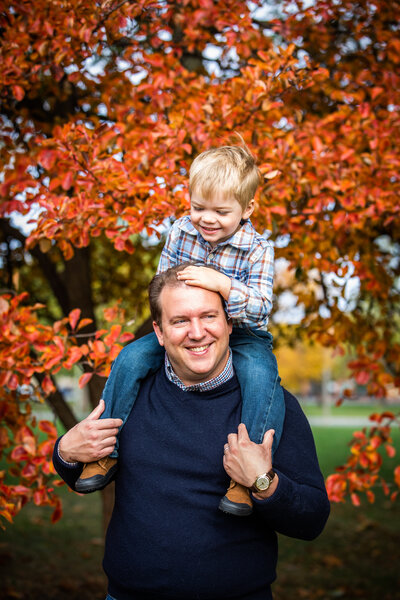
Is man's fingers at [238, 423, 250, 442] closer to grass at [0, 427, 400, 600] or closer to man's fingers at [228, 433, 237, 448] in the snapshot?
man's fingers at [228, 433, 237, 448]

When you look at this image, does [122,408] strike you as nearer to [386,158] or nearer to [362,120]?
[386,158]

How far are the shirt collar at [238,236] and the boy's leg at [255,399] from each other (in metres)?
0.42

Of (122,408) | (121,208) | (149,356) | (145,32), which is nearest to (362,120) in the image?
(145,32)

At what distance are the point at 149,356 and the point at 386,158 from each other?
1.86 metres

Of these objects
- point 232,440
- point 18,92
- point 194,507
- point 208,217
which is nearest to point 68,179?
point 18,92

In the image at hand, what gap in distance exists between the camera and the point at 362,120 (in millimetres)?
3629

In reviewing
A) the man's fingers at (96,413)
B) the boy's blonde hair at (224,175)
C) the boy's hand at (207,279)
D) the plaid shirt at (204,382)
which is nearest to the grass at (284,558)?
the man's fingers at (96,413)

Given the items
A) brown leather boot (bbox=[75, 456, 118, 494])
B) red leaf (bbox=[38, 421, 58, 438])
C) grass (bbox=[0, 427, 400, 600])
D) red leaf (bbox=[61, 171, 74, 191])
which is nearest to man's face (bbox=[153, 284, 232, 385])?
brown leather boot (bbox=[75, 456, 118, 494])

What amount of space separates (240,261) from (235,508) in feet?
3.29

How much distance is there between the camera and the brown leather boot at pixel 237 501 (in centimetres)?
193

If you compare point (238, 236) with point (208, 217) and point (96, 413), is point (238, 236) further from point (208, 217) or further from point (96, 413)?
point (96, 413)

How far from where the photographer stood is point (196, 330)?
207cm

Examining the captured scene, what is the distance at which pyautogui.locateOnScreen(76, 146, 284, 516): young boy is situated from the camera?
2.10 m

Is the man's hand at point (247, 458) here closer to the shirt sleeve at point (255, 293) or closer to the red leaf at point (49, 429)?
the shirt sleeve at point (255, 293)
